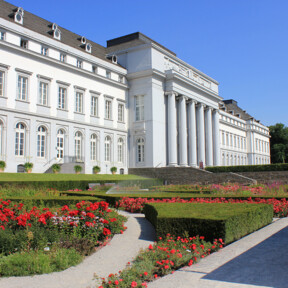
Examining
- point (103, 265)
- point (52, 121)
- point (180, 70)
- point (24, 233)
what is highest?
point (180, 70)

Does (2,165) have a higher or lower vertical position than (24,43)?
lower

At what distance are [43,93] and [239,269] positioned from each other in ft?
103

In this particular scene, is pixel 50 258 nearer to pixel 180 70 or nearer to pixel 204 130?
pixel 180 70

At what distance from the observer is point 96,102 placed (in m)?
40.8

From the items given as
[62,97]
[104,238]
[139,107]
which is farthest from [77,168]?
[104,238]

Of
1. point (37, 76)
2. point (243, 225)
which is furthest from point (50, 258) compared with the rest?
point (37, 76)

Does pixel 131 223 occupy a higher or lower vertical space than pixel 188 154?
lower

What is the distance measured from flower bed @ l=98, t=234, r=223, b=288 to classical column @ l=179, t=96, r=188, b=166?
38.5 metres

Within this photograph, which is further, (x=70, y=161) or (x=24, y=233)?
(x=70, y=161)

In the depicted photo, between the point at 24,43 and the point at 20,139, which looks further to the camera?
the point at 24,43

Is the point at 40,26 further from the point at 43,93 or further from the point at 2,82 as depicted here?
the point at 2,82

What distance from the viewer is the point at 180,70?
163 feet

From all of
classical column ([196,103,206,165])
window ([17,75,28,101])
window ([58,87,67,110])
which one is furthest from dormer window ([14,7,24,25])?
classical column ([196,103,206,165])

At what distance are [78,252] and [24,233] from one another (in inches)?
50.5
